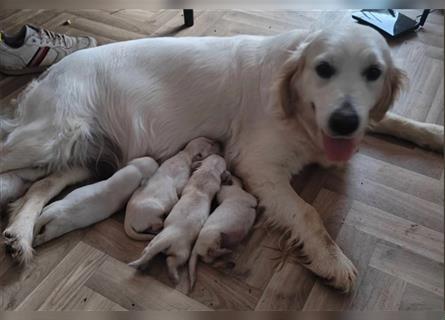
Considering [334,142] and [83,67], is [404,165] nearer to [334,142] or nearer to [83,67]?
[334,142]

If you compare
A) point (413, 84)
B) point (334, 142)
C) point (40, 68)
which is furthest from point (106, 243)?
point (413, 84)

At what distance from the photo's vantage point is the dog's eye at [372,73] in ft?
4.50

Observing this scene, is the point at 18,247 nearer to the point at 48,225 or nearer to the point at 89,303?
the point at 48,225

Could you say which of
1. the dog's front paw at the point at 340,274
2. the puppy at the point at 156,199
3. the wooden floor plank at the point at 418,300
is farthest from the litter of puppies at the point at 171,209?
the wooden floor plank at the point at 418,300

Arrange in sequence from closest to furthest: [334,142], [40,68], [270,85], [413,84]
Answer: [334,142], [270,85], [413,84], [40,68]

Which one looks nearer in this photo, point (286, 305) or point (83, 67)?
point (286, 305)

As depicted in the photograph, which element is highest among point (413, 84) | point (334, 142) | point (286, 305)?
point (334, 142)

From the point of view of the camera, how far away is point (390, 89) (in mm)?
1516

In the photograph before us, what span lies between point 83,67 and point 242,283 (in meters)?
1.10

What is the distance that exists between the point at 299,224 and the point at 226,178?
33 cm

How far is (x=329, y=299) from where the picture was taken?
1.35 meters

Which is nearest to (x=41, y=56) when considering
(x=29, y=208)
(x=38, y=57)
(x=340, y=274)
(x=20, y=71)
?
(x=38, y=57)

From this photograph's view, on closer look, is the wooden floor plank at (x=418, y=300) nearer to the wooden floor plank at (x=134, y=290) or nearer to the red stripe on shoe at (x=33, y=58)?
the wooden floor plank at (x=134, y=290)

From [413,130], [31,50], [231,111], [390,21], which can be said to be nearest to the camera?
[231,111]
